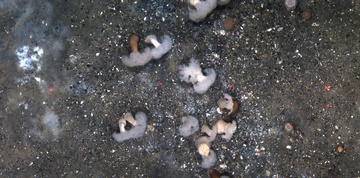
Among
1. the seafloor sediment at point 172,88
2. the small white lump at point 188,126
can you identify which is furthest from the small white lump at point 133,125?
the small white lump at point 188,126

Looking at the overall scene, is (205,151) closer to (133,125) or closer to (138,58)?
(133,125)

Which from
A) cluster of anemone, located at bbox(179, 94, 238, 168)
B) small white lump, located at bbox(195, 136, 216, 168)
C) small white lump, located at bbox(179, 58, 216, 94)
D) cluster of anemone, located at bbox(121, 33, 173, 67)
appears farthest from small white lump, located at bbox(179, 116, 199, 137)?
cluster of anemone, located at bbox(121, 33, 173, 67)

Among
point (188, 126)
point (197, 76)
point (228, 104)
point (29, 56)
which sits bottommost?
point (188, 126)

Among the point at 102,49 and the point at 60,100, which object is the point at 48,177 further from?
the point at 102,49

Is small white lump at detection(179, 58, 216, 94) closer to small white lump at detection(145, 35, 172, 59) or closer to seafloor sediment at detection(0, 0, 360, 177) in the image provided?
seafloor sediment at detection(0, 0, 360, 177)

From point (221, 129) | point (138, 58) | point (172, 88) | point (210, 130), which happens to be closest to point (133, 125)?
point (172, 88)

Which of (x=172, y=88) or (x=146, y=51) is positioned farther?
(x=172, y=88)

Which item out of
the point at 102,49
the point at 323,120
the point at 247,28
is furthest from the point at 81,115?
the point at 323,120
